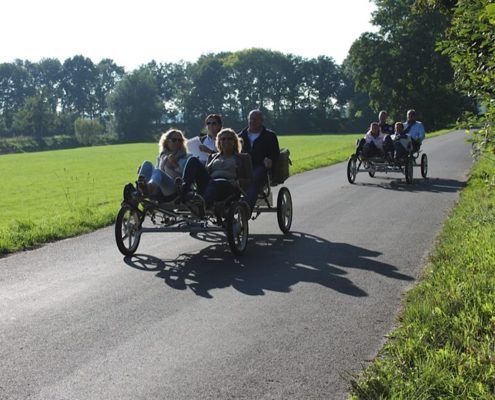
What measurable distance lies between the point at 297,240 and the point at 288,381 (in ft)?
16.3

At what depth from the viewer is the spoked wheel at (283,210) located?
9102 millimetres

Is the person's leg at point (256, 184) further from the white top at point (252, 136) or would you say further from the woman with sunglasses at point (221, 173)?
the white top at point (252, 136)

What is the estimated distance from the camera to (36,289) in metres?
6.23

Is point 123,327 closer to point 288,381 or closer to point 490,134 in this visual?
point 288,381

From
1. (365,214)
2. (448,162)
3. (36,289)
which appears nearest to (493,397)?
(36,289)

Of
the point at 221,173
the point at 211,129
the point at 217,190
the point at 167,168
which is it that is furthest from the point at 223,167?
the point at 211,129

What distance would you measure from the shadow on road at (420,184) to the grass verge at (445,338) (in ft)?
24.8

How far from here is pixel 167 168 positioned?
8.59 metres

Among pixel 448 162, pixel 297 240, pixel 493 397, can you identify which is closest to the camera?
pixel 493 397

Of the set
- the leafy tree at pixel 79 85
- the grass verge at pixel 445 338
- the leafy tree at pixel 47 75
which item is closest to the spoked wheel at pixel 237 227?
the grass verge at pixel 445 338

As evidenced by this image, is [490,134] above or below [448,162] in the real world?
above

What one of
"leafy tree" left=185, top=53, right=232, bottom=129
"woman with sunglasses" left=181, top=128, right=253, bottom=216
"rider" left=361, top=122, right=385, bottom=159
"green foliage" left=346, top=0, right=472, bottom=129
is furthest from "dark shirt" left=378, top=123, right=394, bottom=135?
"leafy tree" left=185, top=53, right=232, bottom=129

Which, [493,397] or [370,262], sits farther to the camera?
[370,262]

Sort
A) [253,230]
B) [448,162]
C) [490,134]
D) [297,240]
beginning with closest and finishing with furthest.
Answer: [490,134] → [297,240] → [253,230] → [448,162]
